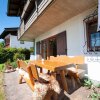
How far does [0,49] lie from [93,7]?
17.3 m

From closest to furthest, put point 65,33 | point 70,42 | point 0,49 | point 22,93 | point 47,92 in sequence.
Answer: point 47,92, point 22,93, point 70,42, point 65,33, point 0,49

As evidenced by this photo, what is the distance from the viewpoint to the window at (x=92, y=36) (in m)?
5.64

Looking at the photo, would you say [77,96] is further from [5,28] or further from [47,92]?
[5,28]

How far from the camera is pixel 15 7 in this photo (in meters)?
17.6

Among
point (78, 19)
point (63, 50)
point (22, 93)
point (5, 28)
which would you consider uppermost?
point (5, 28)

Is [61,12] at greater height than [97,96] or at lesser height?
greater

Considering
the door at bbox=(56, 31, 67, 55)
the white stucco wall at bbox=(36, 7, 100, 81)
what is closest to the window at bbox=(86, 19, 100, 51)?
the white stucco wall at bbox=(36, 7, 100, 81)

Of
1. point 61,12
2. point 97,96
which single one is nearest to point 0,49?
point 61,12

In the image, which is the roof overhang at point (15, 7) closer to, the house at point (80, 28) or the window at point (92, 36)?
the house at point (80, 28)

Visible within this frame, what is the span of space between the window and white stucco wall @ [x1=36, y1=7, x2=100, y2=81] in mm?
258

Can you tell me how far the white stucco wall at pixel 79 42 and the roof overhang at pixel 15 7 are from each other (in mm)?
9457

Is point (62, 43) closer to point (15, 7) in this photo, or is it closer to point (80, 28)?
point (80, 28)

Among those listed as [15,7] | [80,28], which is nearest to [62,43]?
[80,28]

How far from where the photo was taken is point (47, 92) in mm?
3770
